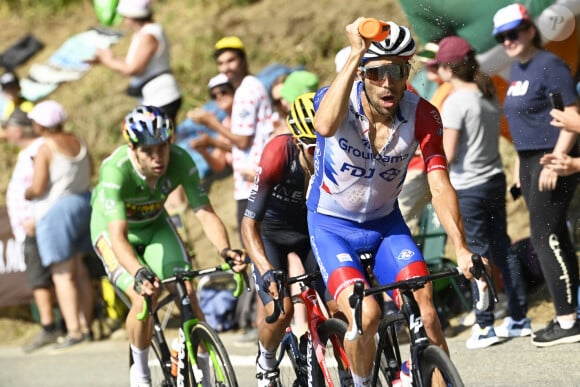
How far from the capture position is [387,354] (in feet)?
19.3

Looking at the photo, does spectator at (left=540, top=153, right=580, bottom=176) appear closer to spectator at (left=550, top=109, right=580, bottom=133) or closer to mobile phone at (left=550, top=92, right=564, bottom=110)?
spectator at (left=550, top=109, right=580, bottom=133)

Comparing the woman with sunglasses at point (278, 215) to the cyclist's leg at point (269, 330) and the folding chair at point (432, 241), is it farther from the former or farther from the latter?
the folding chair at point (432, 241)

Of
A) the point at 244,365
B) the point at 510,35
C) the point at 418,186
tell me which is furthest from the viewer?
the point at 244,365

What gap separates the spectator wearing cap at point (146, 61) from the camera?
428 inches

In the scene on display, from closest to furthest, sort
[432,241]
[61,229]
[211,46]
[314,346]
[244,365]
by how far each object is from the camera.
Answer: [314,346]
[244,365]
[432,241]
[61,229]
[211,46]

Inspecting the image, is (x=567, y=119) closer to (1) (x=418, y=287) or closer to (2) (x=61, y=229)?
(1) (x=418, y=287)

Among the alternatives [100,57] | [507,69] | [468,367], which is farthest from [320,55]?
[468,367]

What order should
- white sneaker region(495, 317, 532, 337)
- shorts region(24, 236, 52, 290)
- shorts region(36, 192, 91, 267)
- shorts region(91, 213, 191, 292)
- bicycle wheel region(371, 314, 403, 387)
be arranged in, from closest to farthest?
bicycle wheel region(371, 314, 403, 387), shorts region(91, 213, 191, 292), white sneaker region(495, 317, 532, 337), shorts region(36, 192, 91, 267), shorts region(24, 236, 52, 290)

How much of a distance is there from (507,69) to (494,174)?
2.53ft

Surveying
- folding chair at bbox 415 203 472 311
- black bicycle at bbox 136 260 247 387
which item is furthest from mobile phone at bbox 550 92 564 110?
black bicycle at bbox 136 260 247 387

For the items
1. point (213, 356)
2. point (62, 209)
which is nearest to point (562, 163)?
point (213, 356)

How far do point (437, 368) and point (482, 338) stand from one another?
3.41 metres

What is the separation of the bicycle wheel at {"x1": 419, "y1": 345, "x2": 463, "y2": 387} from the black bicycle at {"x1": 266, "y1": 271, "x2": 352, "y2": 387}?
93 cm

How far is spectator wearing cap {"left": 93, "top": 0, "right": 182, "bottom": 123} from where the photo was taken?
35.6 feet
